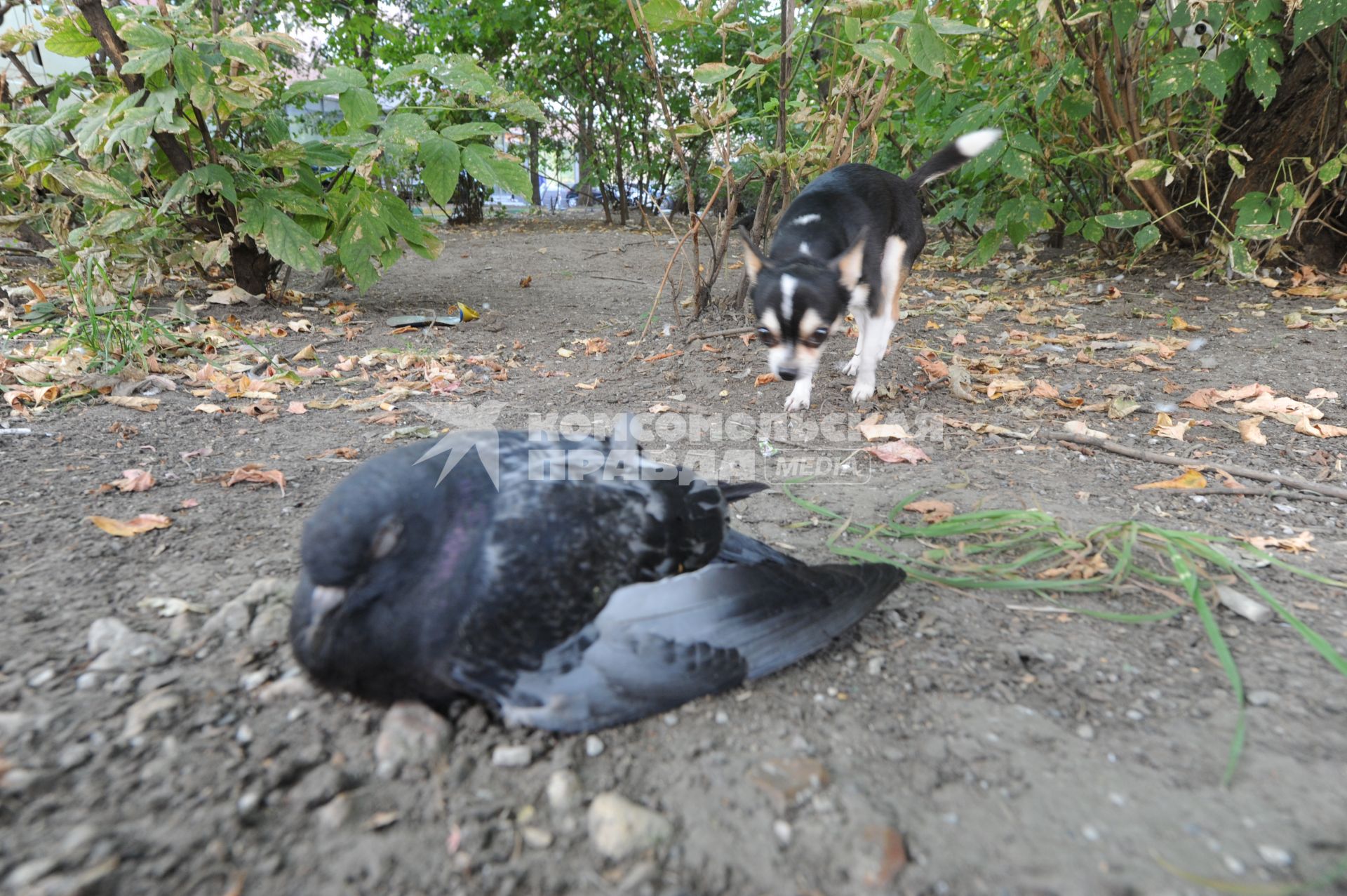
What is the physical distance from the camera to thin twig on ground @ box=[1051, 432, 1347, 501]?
2.77 meters

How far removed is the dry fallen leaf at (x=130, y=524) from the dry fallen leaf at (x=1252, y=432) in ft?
15.1

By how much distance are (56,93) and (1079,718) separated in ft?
23.5

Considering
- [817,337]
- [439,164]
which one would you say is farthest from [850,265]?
[439,164]

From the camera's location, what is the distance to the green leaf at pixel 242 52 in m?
4.12

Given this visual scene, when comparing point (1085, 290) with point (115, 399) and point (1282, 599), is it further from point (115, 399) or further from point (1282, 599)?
point (115, 399)

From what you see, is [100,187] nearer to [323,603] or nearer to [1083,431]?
[323,603]

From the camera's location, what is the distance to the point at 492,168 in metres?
4.52

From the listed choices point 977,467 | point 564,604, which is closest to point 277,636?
point 564,604

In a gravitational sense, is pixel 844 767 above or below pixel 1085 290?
below

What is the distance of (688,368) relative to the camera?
459cm

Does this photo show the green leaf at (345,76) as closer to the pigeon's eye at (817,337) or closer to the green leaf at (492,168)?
the green leaf at (492,168)

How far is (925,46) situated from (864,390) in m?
1.80

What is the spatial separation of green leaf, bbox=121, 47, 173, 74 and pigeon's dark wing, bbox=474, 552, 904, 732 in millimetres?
4361

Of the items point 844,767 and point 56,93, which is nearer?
point 844,767
